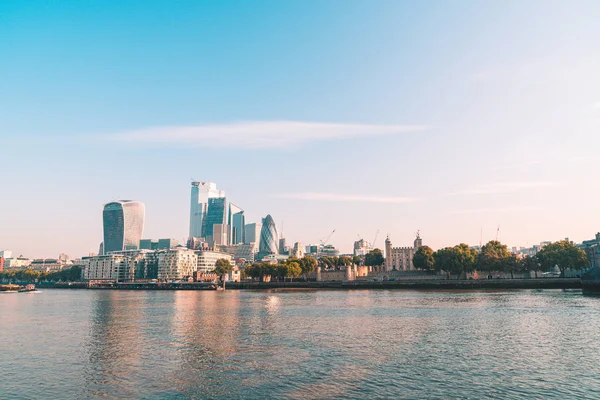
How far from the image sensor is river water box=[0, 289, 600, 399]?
3328 centimetres

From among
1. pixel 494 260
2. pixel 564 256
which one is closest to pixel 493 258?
pixel 494 260

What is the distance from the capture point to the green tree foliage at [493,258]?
187625mm

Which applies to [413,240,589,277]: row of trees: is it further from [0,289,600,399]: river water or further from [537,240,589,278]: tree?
[0,289,600,399]: river water

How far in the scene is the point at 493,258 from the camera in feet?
616

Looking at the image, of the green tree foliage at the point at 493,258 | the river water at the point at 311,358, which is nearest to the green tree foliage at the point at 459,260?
the green tree foliage at the point at 493,258

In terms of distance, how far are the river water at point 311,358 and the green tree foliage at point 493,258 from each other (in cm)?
11809

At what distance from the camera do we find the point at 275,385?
3416 centimetres

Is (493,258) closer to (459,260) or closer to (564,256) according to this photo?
(459,260)

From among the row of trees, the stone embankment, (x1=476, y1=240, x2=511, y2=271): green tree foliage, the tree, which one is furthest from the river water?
(x1=476, y1=240, x2=511, y2=271): green tree foliage

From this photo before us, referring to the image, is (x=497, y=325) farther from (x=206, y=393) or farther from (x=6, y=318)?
(x=6, y=318)

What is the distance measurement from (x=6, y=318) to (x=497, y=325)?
276 ft

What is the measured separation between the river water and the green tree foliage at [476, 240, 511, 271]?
118093 millimetres

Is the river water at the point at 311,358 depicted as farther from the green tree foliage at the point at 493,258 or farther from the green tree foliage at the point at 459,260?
the green tree foliage at the point at 459,260

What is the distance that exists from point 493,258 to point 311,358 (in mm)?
165543
